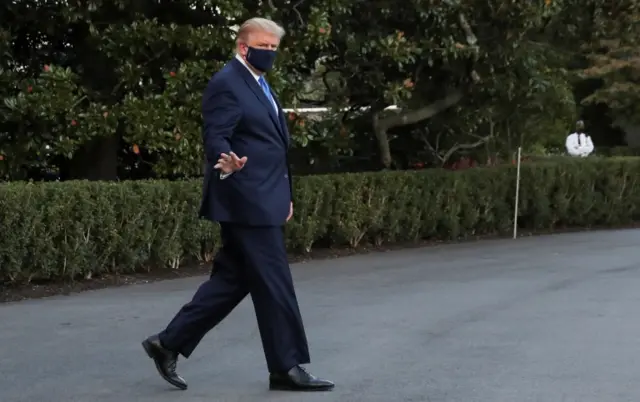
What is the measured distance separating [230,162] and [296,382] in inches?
49.5

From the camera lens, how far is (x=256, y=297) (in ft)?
19.1

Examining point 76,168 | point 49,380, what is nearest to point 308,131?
point 76,168

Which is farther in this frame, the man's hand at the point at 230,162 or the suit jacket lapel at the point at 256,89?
the suit jacket lapel at the point at 256,89

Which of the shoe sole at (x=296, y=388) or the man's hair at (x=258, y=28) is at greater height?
the man's hair at (x=258, y=28)

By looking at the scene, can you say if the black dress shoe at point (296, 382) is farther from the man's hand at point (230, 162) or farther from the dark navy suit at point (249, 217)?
the man's hand at point (230, 162)

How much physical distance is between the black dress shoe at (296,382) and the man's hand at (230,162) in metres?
1.15

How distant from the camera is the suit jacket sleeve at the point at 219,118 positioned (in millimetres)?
5594

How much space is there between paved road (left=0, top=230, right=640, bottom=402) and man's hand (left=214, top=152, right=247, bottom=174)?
1251mm

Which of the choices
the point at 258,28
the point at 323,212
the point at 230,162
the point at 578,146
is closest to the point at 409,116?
→ the point at 323,212

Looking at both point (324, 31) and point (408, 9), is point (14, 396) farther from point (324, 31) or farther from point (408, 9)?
point (408, 9)

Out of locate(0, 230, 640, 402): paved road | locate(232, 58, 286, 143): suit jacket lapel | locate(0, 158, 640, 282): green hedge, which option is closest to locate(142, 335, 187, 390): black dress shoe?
locate(0, 230, 640, 402): paved road

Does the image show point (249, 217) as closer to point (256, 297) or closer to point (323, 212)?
point (256, 297)

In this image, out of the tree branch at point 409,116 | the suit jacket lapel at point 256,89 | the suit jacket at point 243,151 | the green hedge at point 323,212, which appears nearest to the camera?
the suit jacket at point 243,151

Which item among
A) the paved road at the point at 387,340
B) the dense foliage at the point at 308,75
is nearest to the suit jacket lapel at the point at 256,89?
the paved road at the point at 387,340
